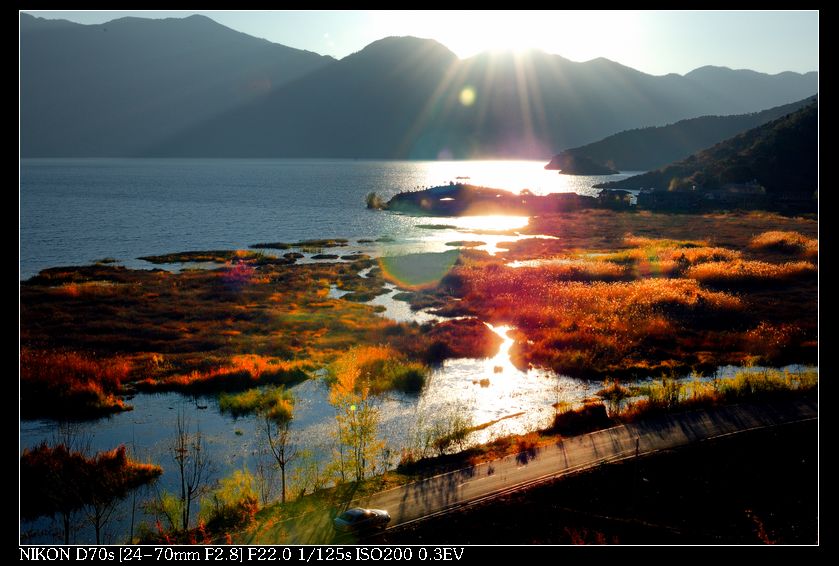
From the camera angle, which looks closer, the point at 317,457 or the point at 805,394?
Answer: the point at 317,457

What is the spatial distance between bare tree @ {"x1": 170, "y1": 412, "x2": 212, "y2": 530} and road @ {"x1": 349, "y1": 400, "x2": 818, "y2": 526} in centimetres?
655

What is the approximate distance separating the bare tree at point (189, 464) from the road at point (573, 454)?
655cm

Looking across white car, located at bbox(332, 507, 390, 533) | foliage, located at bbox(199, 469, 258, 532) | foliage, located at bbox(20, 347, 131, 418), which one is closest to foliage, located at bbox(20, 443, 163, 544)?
foliage, located at bbox(199, 469, 258, 532)

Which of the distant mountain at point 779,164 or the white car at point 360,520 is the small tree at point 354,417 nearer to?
the white car at point 360,520

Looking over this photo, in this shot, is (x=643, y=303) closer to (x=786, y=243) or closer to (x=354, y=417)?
(x=354, y=417)

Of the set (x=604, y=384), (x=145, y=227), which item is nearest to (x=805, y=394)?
(x=604, y=384)

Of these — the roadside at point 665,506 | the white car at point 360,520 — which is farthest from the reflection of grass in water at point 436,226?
the white car at point 360,520

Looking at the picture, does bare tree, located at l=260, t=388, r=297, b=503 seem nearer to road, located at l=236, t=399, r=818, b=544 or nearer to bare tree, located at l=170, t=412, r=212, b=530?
bare tree, located at l=170, t=412, r=212, b=530

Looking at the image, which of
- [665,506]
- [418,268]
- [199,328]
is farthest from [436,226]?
[665,506]

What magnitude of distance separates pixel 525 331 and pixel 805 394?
21337 millimetres
